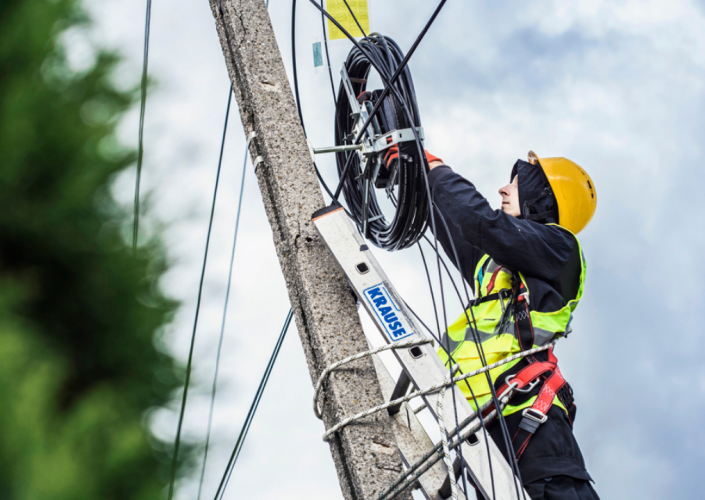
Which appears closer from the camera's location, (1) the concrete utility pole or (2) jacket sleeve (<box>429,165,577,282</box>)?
(1) the concrete utility pole

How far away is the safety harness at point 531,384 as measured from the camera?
2217 millimetres

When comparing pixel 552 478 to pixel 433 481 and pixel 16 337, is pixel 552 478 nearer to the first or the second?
pixel 433 481

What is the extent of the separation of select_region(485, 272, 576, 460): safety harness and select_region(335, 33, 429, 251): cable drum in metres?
0.79

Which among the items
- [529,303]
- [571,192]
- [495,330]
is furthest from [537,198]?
[495,330]

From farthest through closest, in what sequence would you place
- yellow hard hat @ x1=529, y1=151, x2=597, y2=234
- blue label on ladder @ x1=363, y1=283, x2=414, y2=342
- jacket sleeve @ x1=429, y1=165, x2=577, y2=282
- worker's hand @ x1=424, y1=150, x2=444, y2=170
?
1. yellow hard hat @ x1=529, y1=151, x2=597, y2=234
2. worker's hand @ x1=424, y1=150, x2=444, y2=170
3. jacket sleeve @ x1=429, y1=165, x2=577, y2=282
4. blue label on ladder @ x1=363, y1=283, x2=414, y2=342

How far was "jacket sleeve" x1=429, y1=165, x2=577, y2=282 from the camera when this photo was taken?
253cm

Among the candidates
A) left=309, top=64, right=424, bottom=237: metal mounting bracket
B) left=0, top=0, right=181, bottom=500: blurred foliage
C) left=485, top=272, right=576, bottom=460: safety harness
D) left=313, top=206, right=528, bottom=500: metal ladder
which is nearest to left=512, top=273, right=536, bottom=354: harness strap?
left=485, top=272, right=576, bottom=460: safety harness

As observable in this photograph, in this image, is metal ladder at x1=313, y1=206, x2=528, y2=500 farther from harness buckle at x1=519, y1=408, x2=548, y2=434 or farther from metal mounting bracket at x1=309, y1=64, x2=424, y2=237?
metal mounting bracket at x1=309, y1=64, x2=424, y2=237

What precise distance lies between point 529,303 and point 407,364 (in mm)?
834

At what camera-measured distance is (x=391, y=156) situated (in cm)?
280

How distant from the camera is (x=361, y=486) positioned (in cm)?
170

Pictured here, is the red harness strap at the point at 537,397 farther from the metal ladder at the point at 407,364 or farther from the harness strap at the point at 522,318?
Answer: the metal ladder at the point at 407,364

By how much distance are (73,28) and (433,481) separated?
1747 mm

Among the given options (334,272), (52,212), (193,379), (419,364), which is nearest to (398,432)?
(419,364)
